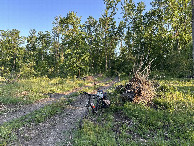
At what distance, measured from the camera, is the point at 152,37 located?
2869 cm

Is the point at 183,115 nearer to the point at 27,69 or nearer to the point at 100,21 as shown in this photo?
the point at 27,69

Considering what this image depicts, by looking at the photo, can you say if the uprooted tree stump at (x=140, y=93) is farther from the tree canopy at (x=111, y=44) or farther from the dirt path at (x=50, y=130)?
the tree canopy at (x=111, y=44)

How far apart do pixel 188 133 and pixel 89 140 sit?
4714mm

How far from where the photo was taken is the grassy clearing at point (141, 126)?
5.67m

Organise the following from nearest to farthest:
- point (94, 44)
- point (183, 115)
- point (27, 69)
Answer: point (183, 115)
point (27, 69)
point (94, 44)

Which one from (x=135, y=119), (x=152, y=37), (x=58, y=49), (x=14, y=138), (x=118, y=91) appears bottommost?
(x=14, y=138)

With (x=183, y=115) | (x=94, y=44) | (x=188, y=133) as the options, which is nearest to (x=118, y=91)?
(x=183, y=115)

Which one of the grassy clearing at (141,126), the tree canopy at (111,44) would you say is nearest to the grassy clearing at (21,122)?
the grassy clearing at (141,126)

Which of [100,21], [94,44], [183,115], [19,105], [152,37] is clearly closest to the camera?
[183,115]

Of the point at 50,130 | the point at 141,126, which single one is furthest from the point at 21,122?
the point at 141,126

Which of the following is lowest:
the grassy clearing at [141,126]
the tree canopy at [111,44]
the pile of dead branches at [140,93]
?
the grassy clearing at [141,126]

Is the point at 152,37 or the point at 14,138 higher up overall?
the point at 152,37

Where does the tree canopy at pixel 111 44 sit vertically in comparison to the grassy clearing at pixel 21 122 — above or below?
above

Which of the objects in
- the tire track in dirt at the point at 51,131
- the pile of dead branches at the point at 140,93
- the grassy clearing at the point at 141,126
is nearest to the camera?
the grassy clearing at the point at 141,126
